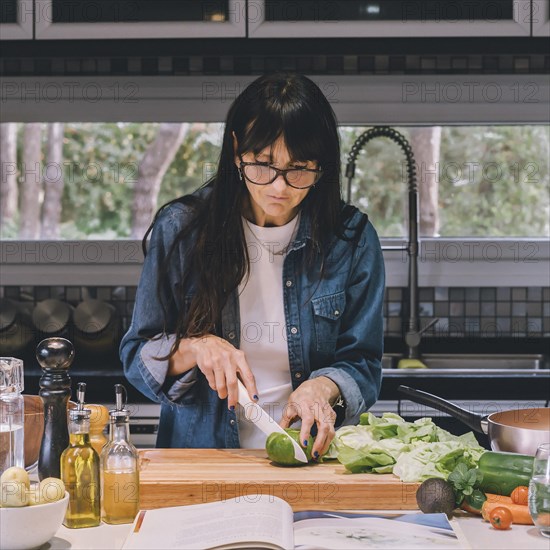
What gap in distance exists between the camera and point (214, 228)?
1874 mm

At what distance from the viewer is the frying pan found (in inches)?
58.5

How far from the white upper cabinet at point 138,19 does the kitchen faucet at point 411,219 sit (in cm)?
53

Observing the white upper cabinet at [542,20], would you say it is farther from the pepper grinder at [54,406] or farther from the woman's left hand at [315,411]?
the pepper grinder at [54,406]

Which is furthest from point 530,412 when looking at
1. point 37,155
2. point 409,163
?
point 37,155

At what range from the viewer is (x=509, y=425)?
1.57m

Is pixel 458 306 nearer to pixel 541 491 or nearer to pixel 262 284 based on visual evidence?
pixel 262 284

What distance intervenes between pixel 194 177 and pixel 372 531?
2.09 metres

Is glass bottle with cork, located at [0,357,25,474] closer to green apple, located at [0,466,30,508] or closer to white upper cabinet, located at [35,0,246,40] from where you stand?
green apple, located at [0,466,30,508]

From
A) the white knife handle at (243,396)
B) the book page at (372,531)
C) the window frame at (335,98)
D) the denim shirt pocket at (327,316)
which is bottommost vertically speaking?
the book page at (372,531)

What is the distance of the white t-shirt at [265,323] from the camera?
1.87m

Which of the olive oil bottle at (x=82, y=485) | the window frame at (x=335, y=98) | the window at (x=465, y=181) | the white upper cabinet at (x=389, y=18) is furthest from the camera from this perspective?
the window at (x=465, y=181)

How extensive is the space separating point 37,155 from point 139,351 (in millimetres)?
1627

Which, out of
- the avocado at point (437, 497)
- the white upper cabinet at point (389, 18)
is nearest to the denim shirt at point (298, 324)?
the avocado at point (437, 497)

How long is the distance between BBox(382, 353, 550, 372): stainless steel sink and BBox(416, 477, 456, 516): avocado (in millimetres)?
1576
